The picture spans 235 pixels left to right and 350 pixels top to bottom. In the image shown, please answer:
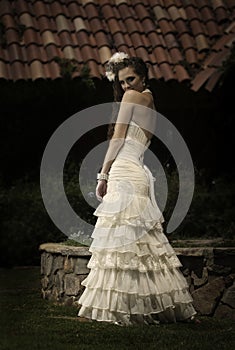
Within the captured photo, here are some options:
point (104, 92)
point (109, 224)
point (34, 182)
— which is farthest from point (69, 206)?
point (109, 224)

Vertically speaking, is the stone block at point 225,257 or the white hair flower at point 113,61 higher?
the white hair flower at point 113,61

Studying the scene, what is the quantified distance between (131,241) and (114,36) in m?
6.96

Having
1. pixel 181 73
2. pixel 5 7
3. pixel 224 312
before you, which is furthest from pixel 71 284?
pixel 5 7

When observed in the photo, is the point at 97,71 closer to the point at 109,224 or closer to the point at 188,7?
the point at 188,7

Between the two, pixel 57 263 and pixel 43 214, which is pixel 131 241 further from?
pixel 43 214

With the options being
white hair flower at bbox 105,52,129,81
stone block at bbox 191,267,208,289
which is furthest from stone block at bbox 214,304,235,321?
white hair flower at bbox 105,52,129,81

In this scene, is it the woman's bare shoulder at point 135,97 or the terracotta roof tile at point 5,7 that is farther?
the terracotta roof tile at point 5,7

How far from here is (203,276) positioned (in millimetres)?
7055

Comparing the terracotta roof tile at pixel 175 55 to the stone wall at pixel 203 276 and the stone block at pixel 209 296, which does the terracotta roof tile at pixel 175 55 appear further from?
the stone block at pixel 209 296

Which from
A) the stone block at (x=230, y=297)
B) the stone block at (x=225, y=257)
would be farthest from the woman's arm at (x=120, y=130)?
the stone block at (x=230, y=297)

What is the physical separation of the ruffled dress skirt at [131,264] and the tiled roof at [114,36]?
5.59m

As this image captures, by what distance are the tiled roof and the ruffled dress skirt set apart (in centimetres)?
559

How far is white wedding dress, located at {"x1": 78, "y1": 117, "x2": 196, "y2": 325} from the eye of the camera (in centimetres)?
594

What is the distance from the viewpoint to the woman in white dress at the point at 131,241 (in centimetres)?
595
